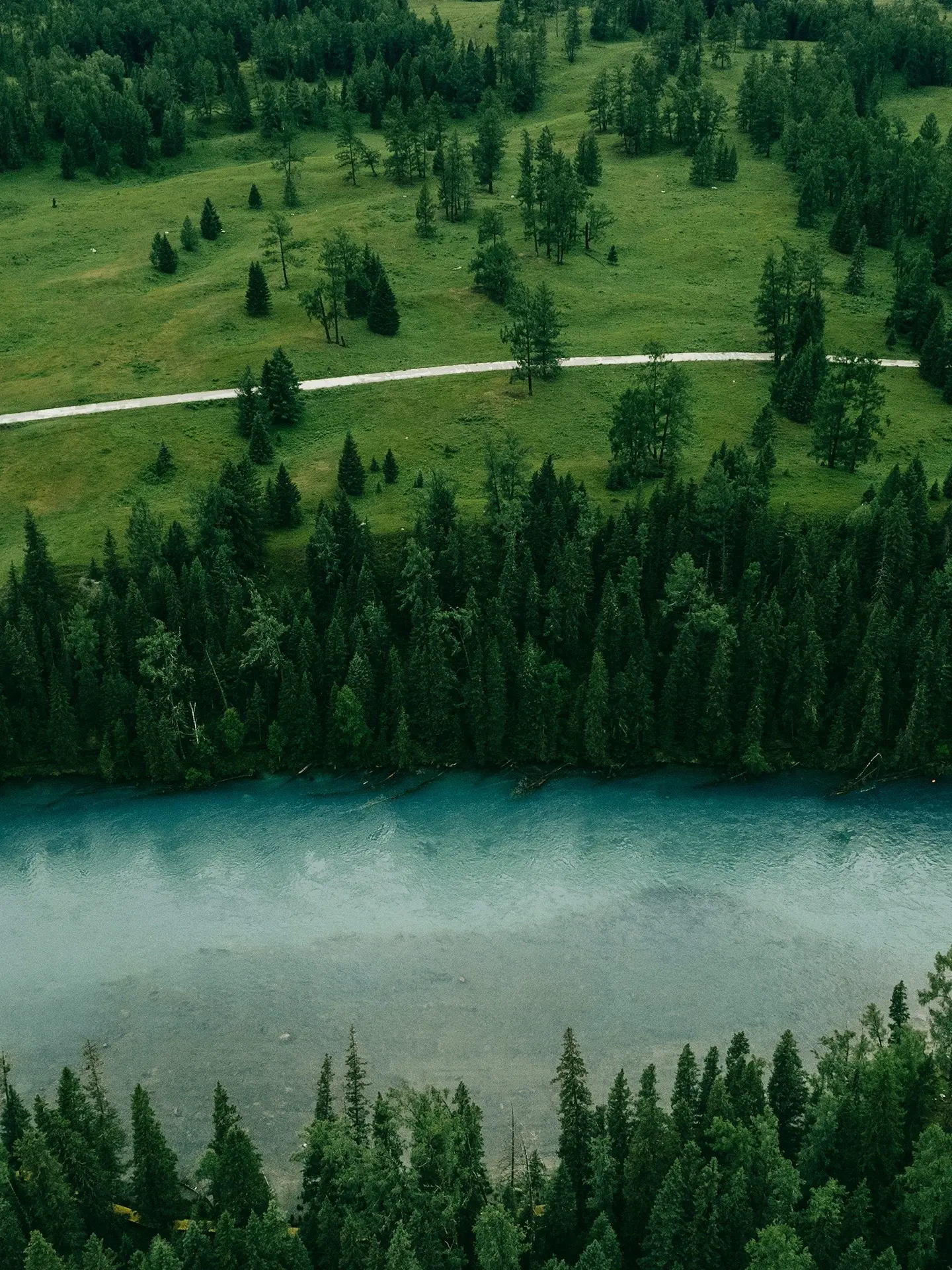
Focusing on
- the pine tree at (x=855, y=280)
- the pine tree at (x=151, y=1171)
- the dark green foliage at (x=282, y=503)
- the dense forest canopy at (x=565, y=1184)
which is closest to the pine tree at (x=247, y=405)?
the dark green foliage at (x=282, y=503)

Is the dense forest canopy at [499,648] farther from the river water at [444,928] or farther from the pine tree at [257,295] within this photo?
the pine tree at [257,295]

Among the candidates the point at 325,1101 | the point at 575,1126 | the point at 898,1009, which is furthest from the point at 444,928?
the point at 898,1009

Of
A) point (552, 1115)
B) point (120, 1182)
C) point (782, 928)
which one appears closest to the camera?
point (120, 1182)

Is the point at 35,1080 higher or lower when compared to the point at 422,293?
lower

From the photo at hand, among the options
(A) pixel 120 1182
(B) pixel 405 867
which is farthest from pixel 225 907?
(A) pixel 120 1182

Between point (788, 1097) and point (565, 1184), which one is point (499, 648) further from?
point (565, 1184)

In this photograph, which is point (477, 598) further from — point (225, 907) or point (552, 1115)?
point (552, 1115)
